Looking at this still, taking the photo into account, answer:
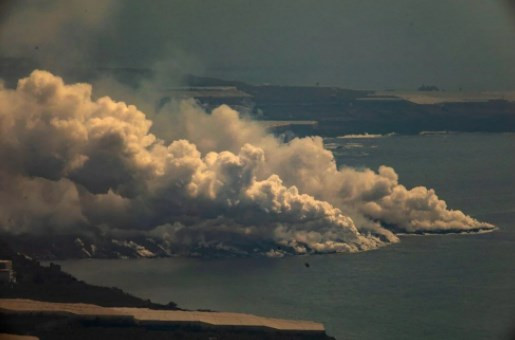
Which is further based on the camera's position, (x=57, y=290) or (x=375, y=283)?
(x=375, y=283)

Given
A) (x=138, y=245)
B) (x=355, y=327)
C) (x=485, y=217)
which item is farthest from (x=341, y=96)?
(x=355, y=327)

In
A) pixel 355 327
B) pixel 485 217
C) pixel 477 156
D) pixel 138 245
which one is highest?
pixel 477 156

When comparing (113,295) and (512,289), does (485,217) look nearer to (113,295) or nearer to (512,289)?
(512,289)

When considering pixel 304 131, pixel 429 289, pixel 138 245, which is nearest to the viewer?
pixel 429 289

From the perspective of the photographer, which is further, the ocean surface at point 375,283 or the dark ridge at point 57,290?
the ocean surface at point 375,283

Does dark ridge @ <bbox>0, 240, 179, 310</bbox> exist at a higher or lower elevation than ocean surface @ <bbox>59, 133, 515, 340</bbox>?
lower

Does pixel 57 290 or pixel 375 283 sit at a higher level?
pixel 375 283

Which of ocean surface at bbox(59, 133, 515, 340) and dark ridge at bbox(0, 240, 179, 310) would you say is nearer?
dark ridge at bbox(0, 240, 179, 310)

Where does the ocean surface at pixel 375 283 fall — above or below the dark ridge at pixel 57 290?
above
